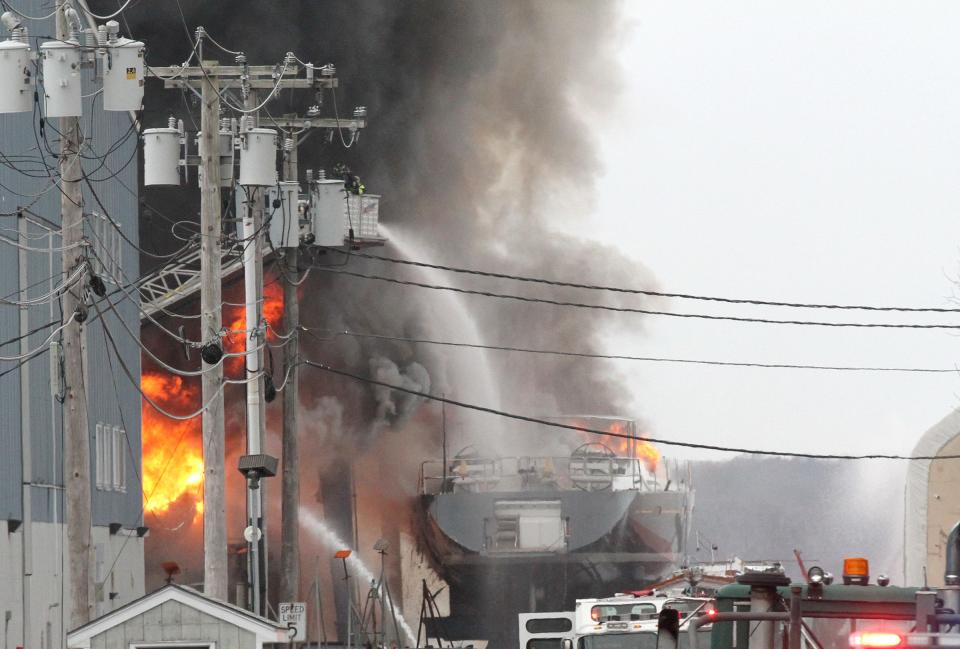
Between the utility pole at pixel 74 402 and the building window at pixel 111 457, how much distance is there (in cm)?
1618

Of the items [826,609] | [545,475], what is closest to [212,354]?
[826,609]

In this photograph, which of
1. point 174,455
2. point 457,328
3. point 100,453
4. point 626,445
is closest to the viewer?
point 100,453

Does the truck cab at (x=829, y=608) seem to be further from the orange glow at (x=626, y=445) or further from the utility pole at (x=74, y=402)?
the orange glow at (x=626, y=445)

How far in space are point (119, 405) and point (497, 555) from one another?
657 inches

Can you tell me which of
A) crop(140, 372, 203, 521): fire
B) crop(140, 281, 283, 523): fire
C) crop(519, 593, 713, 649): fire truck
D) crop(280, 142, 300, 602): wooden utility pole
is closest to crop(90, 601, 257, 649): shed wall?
crop(519, 593, 713, 649): fire truck

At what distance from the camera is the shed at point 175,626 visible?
1673 centimetres

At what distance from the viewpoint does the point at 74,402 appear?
19.6 m

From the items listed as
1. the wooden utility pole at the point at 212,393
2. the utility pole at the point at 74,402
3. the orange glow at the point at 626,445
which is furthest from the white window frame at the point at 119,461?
the orange glow at the point at 626,445

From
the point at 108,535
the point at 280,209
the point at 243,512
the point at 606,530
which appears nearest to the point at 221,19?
the point at 243,512

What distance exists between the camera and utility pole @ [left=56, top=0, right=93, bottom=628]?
19.4 m

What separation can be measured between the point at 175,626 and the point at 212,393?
6708 mm

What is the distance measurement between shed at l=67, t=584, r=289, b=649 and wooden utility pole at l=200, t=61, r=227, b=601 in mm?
5222

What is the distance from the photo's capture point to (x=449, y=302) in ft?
209

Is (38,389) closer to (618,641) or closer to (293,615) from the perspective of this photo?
(293,615)
